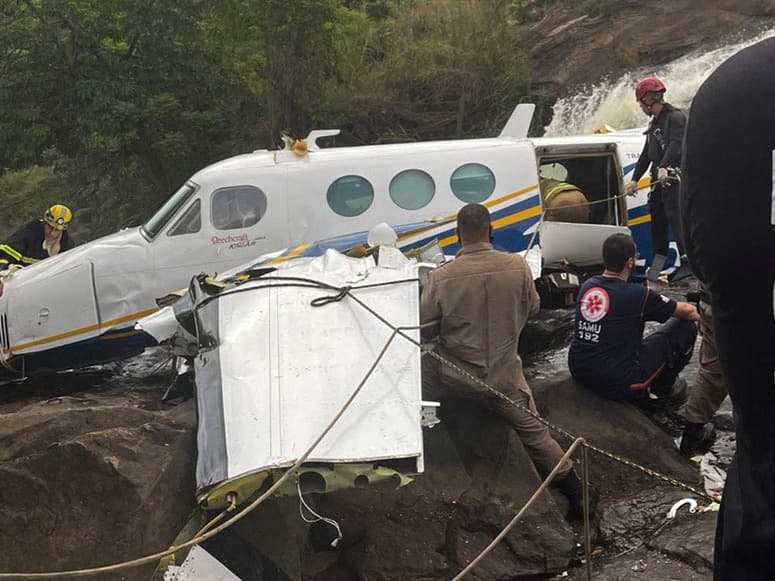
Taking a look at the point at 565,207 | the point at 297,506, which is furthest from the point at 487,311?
the point at 565,207

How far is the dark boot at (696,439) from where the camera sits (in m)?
6.16

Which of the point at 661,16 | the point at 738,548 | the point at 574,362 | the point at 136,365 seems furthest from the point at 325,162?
the point at 661,16

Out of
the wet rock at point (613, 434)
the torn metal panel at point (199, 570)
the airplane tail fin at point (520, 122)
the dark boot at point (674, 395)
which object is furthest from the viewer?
the airplane tail fin at point (520, 122)

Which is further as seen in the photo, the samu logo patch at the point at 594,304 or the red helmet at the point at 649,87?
the red helmet at the point at 649,87

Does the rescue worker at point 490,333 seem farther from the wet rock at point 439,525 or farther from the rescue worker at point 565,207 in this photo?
the rescue worker at point 565,207

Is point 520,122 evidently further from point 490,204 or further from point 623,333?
point 623,333

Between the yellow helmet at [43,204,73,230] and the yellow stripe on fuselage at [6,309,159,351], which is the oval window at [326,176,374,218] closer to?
the yellow stripe on fuselage at [6,309,159,351]

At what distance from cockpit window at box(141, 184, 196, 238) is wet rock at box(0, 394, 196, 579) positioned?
14.9 ft

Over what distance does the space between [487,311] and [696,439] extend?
1953 millimetres

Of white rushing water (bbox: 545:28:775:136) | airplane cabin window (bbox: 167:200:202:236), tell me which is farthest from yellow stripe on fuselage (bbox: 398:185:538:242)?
white rushing water (bbox: 545:28:775:136)

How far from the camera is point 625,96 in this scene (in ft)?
58.0

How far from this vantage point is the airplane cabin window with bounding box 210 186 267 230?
9383mm

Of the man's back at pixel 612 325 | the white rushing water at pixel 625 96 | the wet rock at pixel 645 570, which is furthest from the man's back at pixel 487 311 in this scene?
the white rushing water at pixel 625 96

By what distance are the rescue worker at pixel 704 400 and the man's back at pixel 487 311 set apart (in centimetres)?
117
